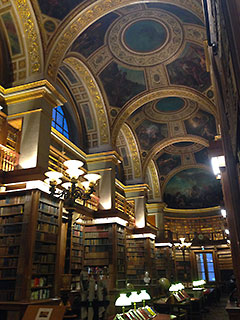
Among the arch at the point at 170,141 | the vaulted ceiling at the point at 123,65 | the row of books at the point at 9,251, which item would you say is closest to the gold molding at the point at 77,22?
the vaulted ceiling at the point at 123,65

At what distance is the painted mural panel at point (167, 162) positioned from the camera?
23.9m

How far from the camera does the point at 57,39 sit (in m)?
9.41

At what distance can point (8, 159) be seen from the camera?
803cm

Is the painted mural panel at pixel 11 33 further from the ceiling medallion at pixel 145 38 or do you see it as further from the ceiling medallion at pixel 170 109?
the ceiling medallion at pixel 170 109

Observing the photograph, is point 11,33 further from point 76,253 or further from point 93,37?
point 76,253

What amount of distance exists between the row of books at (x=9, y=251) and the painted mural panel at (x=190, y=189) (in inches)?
768

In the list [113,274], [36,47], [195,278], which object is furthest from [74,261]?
[195,278]

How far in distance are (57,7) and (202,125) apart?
12.6m

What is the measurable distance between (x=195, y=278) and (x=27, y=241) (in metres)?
19.4

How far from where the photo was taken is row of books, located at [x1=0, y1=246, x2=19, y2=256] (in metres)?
6.94

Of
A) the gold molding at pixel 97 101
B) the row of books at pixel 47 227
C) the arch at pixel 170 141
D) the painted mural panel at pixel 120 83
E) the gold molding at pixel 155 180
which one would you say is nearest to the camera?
the row of books at pixel 47 227

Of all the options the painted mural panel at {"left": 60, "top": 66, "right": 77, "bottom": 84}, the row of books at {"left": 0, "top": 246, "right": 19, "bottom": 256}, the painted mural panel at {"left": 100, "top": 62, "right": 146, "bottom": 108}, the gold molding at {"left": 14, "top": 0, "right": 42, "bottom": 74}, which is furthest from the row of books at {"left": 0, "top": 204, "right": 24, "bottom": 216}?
the painted mural panel at {"left": 100, "top": 62, "right": 146, "bottom": 108}

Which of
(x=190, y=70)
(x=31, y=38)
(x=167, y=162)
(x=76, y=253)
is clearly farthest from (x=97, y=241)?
(x=167, y=162)

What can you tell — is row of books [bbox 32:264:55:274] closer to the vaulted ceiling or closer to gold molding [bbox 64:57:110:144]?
the vaulted ceiling
